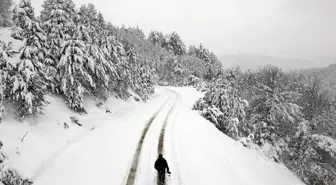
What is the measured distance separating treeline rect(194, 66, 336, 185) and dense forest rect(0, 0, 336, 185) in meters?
0.09

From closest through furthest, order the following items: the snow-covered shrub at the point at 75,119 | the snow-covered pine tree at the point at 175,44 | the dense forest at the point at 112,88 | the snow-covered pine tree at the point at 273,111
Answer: the dense forest at the point at 112,88 < the snow-covered shrub at the point at 75,119 < the snow-covered pine tree at the point at 273,111 < the snow-covered pine tree at the point at 175,44

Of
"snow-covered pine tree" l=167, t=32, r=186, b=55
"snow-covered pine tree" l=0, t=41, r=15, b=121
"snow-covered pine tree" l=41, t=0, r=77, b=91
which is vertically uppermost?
"snow-covered pine tree" l=167, t=32, r=186, b=55

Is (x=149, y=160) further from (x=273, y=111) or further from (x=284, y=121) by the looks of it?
(x=284, y=121)

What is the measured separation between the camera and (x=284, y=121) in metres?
23.2

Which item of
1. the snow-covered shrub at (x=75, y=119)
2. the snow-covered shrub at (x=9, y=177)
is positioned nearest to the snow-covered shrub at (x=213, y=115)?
the snow-covered shrub at (x=75, y=119)

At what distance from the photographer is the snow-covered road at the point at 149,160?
34.8 feet

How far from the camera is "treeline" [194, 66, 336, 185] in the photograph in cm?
2115

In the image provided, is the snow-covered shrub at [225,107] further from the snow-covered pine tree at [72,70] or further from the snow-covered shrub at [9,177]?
the snow-covered shrub at [9,177]

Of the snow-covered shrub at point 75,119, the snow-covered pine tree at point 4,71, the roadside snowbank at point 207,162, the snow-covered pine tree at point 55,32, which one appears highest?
the snow-covered pine tree at point 55,32

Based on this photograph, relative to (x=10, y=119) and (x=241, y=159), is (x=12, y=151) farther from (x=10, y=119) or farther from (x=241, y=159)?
(x=241, y=159)

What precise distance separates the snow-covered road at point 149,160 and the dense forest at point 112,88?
387 centimetres

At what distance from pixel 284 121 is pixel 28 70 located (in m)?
24.4

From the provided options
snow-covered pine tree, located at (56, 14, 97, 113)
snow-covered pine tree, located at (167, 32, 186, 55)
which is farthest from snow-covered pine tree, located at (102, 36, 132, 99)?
snow-covered pine tree, located at (167, 32, 186, 55)

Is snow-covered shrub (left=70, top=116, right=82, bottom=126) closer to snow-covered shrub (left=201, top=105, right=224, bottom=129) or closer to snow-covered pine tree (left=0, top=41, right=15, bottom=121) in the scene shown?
snow-covered pine tree (left=0, top=41, right=15, bottom=121)
